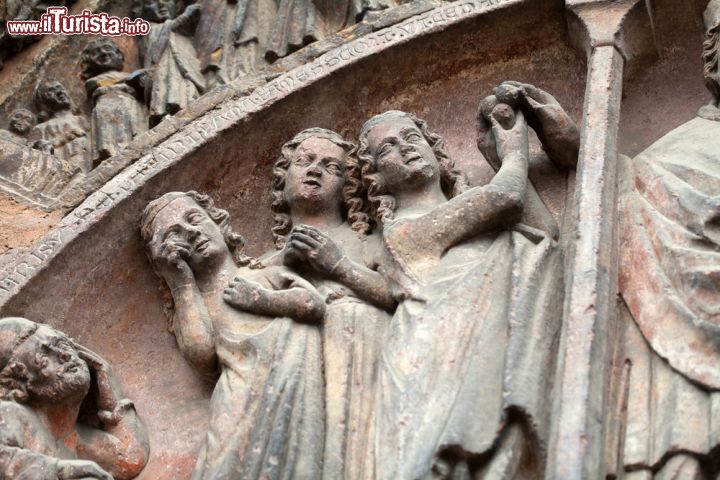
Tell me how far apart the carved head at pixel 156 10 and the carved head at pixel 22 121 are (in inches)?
36.5

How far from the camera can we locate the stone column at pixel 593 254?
242 inches

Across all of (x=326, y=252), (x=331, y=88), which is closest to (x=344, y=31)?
(x=331, y=88)

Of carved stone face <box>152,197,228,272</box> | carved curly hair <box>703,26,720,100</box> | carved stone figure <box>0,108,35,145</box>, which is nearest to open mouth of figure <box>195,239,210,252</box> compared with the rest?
carved stone face <box>152,197,228,272</box>

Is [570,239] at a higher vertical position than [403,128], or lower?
lower

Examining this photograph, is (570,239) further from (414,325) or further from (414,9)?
(414,9)

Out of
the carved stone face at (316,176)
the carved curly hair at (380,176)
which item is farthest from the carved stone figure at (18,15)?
the carved curly hair at (380,176)

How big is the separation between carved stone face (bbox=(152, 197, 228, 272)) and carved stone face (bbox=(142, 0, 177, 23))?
1999mm

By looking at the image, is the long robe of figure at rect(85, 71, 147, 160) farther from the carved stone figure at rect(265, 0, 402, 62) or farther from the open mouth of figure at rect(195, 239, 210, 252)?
the open mouth of figure at rect(195, 239, 210, 252)

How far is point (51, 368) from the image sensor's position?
24.2 feet

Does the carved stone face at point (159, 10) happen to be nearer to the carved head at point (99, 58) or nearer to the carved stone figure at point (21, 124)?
the carved head at point (99, 58)

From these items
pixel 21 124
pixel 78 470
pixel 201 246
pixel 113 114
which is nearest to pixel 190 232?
pixel 201 246

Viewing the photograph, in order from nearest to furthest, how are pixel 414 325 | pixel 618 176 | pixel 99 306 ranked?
pixel 414 325, pixel 618 176, pixel 99 306

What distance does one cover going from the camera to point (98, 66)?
940cm

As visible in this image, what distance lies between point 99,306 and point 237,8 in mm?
2040
